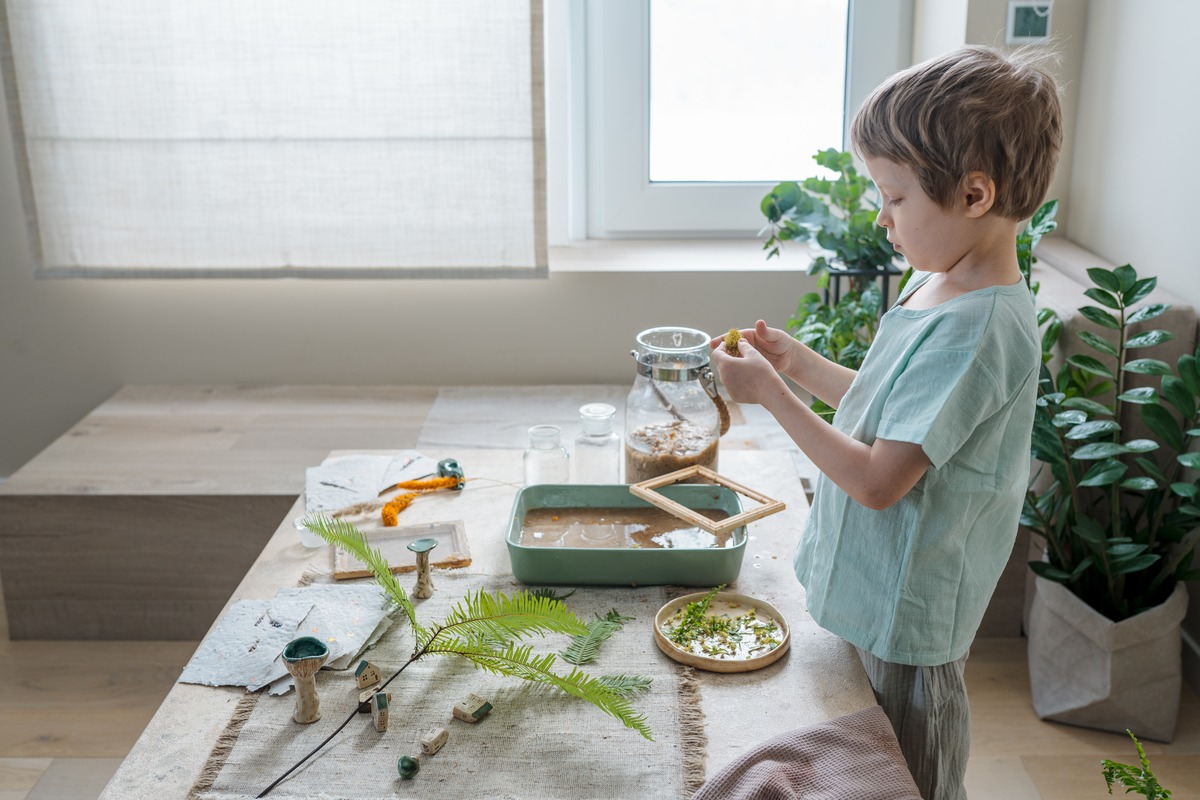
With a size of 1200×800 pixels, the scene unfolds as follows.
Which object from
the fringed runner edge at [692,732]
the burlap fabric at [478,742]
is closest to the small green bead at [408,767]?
the burlap fabric at [478,742]

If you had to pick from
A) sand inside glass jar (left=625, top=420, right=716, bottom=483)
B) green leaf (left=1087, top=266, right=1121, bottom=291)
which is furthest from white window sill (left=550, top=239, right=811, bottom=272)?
sand inside glass jar (left=625, top=420, right=716, bottom=483)

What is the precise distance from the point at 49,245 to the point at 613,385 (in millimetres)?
1350

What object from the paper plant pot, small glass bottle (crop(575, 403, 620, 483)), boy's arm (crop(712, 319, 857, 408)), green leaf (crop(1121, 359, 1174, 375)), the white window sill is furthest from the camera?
the white window sill

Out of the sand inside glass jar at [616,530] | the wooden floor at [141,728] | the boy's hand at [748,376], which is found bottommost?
the wooden floor at [141,728]

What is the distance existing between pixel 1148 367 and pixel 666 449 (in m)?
0.85

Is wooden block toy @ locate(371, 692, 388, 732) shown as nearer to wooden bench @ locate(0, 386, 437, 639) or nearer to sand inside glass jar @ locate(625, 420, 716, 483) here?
sand inside glass jar @ locate(625, 420, 716, 483)

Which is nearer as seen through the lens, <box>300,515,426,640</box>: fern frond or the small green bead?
the small green bead

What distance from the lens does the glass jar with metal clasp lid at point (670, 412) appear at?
60.2 inches

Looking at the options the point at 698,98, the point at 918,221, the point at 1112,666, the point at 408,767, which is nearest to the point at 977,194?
the point at 918,221

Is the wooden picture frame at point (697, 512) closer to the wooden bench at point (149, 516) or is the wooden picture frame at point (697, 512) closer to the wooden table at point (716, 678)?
the wooden table at point (716, 678)

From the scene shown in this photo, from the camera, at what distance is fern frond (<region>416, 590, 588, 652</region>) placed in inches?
46.7

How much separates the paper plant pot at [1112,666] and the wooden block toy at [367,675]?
135 cm

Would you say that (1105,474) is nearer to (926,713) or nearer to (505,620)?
(926,713)

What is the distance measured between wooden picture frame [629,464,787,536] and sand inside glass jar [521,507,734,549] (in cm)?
2
